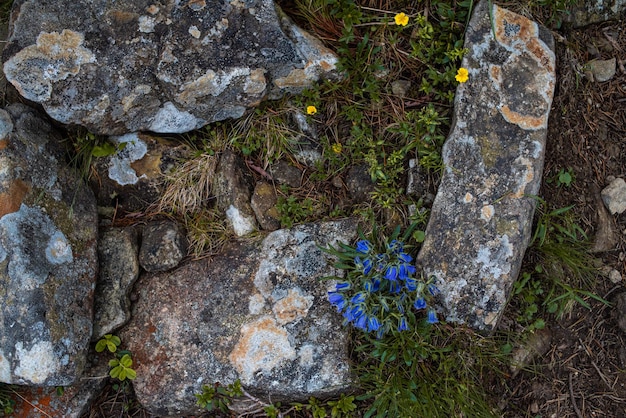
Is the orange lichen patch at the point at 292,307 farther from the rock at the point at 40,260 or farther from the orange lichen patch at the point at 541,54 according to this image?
the orange lichen patch at the point at 541,54

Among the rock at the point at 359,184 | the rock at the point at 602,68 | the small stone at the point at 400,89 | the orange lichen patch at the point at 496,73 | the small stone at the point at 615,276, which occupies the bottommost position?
the small stone at the point at 615,276

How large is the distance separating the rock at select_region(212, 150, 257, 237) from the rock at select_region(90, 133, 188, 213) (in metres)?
0.27

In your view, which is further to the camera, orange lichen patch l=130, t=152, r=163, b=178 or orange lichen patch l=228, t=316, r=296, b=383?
orange lichen patch l=130, t=152, r=163, b=178

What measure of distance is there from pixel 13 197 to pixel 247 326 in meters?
1.45

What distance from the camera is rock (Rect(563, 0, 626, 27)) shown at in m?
3.50

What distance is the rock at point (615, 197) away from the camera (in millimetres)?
3494

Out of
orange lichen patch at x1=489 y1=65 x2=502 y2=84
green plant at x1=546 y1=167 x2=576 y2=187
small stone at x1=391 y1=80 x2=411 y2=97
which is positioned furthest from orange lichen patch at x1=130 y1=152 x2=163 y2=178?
green plant at x1=546 y1=167 x2=576 y2=187

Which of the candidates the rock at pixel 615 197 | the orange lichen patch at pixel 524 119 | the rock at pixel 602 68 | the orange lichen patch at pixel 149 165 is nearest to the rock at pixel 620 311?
the rock at pixel 615 197

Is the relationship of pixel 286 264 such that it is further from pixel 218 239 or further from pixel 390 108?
pixel 390 108

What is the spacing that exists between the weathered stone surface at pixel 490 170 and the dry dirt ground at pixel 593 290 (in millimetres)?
261

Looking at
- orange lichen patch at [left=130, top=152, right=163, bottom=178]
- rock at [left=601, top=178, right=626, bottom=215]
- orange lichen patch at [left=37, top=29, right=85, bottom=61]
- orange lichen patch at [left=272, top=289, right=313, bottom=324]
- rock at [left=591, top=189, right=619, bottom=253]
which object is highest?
orange lichen patch at [left=37, top=29, right=85, bottom=61]

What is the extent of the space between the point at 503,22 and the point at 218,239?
2092mm

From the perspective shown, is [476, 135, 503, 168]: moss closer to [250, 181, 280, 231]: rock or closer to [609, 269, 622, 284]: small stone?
[609, 269, 622, 284]: small stone

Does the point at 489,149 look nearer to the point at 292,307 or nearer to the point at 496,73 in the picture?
the point at 496,73
